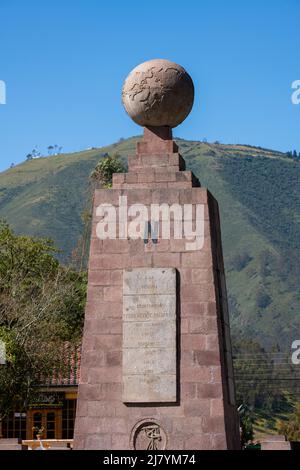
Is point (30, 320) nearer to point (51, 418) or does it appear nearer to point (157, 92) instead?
point (51, 418)

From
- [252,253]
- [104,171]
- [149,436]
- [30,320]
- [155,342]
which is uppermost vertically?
[252,253]

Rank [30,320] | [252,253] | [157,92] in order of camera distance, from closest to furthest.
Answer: [157,92], [30,320], [252,253]

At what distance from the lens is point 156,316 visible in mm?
18344

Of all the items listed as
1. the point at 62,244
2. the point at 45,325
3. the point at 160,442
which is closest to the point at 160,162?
the point at 160,442

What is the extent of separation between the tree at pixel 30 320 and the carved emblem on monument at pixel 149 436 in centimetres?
1330

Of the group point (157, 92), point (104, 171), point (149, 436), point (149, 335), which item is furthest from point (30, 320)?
point (104, 171)

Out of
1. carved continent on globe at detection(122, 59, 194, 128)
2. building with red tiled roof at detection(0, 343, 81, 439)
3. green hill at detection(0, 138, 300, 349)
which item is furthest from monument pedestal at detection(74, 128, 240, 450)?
green hill at detection(0, 138, 300, 349)

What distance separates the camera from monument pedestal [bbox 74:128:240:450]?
17.9 meters

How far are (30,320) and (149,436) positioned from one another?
52.7ft

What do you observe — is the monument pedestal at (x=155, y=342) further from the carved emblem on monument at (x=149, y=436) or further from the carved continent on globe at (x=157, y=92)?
the carved continent on globe at (x=157, y=92)

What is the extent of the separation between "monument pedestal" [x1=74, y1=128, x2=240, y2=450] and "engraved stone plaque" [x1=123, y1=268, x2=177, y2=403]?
2 centimetres

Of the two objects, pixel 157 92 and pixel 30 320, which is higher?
pixel 30 320

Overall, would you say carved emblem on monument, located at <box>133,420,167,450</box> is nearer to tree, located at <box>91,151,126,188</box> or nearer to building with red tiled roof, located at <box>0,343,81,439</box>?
building with red tiled roof, located at <box>0,343,81,439</box>

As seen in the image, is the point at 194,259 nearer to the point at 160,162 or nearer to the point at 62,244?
Answer: the point at 160,162
